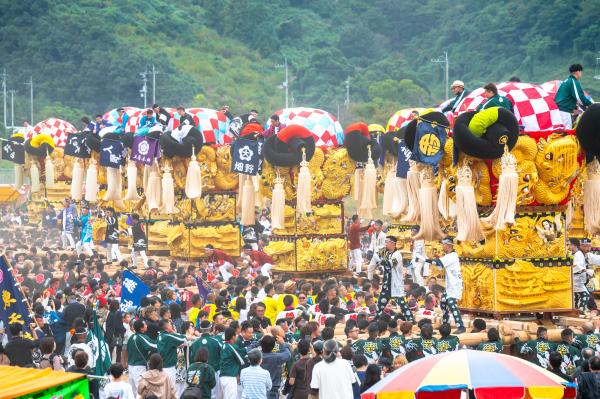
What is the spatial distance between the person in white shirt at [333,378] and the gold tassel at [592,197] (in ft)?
21.1

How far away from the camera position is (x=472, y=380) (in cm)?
1070

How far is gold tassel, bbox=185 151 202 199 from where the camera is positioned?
28875mm

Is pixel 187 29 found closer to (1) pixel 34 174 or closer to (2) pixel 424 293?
(1) pixel 34 174

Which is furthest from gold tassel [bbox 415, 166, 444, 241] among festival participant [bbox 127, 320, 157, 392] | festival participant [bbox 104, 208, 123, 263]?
festival participant [bbox 104, 208, 123, 263]

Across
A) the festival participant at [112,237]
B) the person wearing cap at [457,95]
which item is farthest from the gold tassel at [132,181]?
the person wearing cap at [457,95]

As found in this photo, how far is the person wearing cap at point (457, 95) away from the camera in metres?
19.3

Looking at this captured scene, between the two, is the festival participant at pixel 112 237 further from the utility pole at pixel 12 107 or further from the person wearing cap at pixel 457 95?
the utility pole at pixel 12 107

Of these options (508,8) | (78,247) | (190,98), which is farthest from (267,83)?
(78,247)

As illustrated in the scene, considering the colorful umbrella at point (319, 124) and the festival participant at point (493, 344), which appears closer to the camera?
the festival participant at point (493, 344)

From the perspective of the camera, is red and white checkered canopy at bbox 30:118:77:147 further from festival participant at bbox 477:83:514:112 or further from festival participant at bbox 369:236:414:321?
festival participant at bbox 477:83:514:112

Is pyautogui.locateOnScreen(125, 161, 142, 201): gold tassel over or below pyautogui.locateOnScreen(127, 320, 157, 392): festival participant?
over

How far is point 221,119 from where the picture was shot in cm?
3075

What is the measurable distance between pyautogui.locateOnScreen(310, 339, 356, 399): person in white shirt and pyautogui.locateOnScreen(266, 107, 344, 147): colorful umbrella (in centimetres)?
1352

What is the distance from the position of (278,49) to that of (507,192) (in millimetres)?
68926
